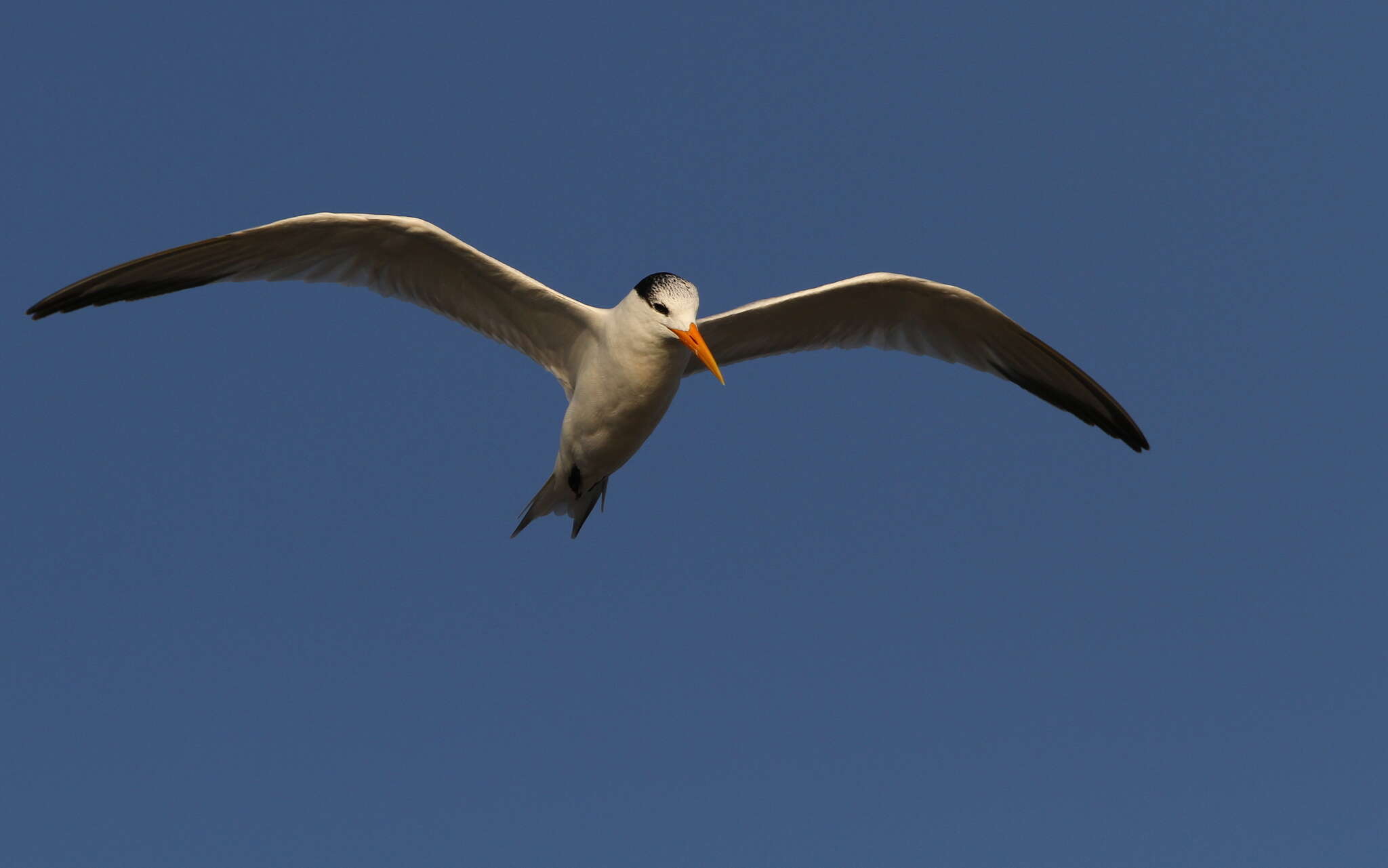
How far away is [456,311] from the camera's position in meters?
12.5

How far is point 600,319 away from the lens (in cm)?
1188

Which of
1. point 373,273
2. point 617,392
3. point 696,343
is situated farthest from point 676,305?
point 373,273

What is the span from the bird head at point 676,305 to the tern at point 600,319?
0.04ft

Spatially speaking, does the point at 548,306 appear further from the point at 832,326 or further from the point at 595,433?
the point at 832,326

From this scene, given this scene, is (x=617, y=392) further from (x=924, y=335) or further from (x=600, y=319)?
(x=924, y=335)

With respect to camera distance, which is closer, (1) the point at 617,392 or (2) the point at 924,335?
(1) the point at 617,392

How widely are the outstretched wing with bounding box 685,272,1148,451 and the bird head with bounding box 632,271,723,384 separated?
1148 mm

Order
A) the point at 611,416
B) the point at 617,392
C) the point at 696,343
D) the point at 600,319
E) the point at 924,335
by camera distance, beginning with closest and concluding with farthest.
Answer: the point at 696,343
the point at 617,392
the point at 611,416
the point at 600,319
the point at 924,335

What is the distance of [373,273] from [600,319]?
78.9 inches

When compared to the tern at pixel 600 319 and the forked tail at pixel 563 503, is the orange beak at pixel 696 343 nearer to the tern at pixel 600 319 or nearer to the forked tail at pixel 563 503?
the tern at pixel 600 319

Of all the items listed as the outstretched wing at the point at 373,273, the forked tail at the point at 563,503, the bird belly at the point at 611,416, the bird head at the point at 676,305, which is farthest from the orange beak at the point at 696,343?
the forked tail at the point at 563,503

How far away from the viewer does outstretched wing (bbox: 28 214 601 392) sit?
11562 mm

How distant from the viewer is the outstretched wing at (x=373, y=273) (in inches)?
455

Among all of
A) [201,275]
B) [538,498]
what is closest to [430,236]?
[201,275]
